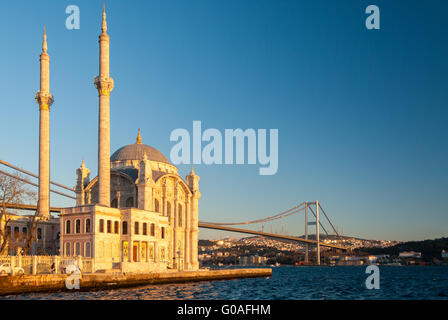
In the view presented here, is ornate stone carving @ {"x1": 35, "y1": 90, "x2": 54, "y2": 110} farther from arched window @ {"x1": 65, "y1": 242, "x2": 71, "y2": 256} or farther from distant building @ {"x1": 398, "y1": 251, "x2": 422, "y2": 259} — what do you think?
distant building @ {"x1": 398, "y1": 251, "x2": 422, "y2": 259}

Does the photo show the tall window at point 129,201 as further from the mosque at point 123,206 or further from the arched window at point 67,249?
the arched window at point 67,249

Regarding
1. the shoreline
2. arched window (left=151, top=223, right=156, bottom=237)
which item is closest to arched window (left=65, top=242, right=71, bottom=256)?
arched window (left=151, top=223, right=156, bottom=237)

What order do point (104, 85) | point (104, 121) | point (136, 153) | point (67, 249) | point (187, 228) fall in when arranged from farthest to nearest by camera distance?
point (187, 228), point (136, 153), point (104, 85), point (104, 121), point (67, 249)

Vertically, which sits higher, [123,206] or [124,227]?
[123,206]

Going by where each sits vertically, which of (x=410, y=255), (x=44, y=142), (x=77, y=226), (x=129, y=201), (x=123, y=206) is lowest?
(x=410, y=255)

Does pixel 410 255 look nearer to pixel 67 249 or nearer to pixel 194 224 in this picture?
pixel 194 224

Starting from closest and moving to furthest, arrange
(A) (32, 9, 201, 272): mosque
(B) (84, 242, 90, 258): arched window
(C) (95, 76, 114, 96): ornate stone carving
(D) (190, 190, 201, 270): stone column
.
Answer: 1. (B) (84, 242, 90, 258): arched window
2. (A) (32, 9, 201, 272): mosque
3. (C) (95, 76, 114, 96): ornate stone carving
4. (D) (190, 190, 201, 270): stone column

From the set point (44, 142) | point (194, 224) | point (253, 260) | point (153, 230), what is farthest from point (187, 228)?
point (253, 260)
